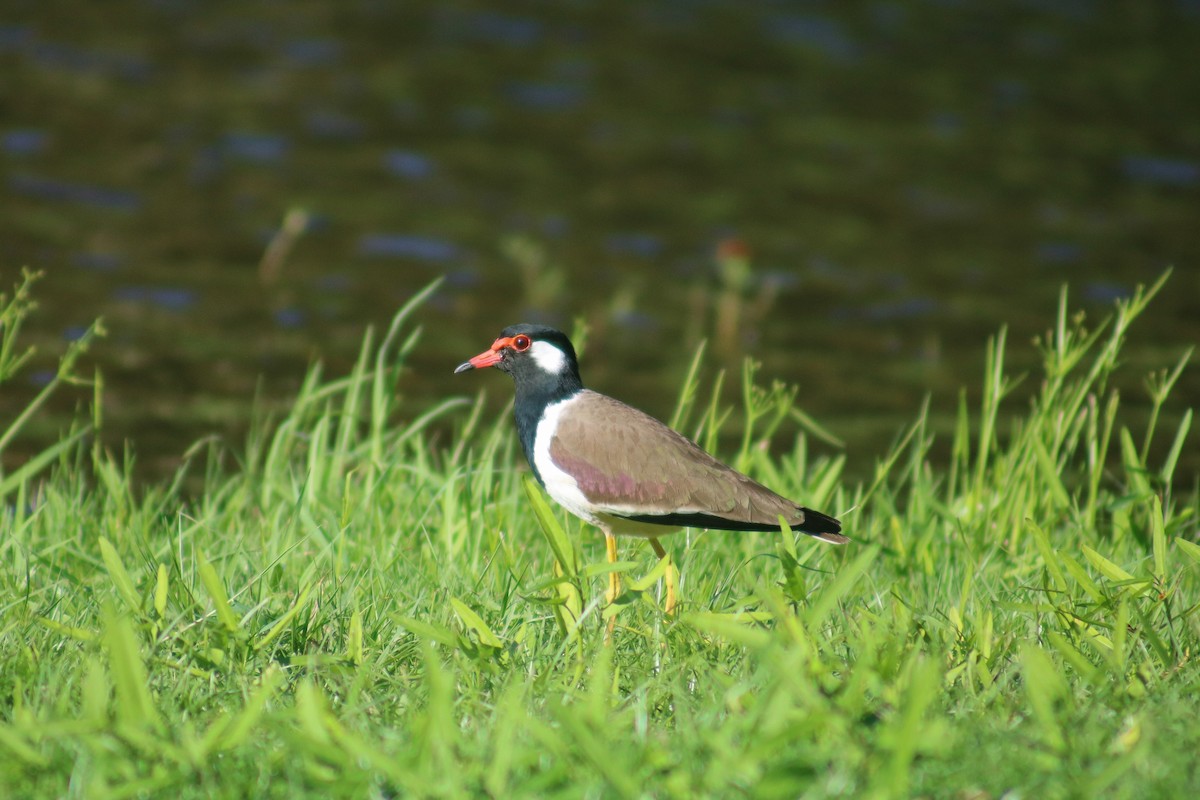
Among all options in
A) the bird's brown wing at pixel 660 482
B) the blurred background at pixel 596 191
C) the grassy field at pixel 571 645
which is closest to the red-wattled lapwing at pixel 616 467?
the bird's brown wing at pixel 660 482

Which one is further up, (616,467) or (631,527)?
(616,467)

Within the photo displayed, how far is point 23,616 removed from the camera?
13.0ft

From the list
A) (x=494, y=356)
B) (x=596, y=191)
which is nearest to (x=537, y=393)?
(x=494, y=356)

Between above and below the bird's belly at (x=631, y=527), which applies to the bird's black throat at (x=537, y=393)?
above

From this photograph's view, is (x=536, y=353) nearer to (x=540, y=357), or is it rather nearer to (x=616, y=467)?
(x=540, y=357)

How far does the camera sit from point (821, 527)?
436 centimetres

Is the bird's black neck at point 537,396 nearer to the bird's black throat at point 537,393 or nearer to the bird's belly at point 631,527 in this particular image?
the bird's black throat at point 537,393

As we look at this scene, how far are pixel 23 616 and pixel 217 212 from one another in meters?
7.36

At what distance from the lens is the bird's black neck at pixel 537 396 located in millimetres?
4617

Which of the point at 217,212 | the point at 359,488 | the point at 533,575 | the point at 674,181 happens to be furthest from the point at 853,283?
the point at 533,575

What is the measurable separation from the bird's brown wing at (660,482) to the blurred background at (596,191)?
3809 mm

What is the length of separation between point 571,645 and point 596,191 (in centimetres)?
837

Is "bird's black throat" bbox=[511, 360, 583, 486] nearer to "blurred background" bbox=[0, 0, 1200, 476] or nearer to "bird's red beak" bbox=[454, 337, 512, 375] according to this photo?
"bird's red beak" bbox=[454, 337, 512, 375]

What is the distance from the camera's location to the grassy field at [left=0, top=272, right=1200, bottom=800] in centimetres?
304
